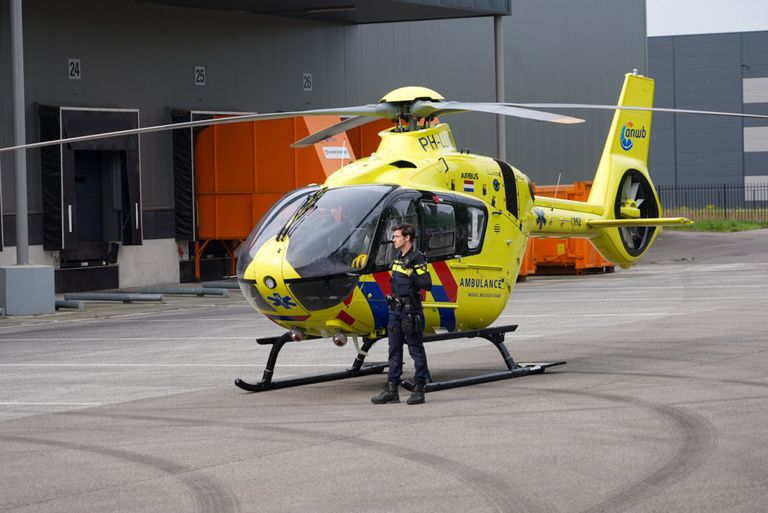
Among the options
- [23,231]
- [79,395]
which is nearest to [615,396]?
[79,395]

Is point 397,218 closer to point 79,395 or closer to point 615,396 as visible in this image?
point 615,396

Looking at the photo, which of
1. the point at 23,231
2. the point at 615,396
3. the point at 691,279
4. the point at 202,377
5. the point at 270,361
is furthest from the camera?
the point at 691,279

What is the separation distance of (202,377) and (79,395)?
1.65 m

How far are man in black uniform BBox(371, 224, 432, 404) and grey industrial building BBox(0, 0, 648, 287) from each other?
15.6m

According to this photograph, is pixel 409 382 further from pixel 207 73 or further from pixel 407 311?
pixel 207 73

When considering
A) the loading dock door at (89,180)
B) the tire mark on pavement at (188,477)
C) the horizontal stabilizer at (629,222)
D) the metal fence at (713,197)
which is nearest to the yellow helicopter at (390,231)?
the horizontal stabilizer at (629,222)

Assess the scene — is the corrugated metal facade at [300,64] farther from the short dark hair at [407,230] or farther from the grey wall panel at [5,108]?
the short dark hair at [407,230]

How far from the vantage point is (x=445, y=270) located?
45.3ft

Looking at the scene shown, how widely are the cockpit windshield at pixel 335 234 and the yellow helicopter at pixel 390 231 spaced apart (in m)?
0.01

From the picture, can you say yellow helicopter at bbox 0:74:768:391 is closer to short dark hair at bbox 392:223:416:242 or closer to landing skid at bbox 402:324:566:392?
landing skid at bbox 402:324:566:392

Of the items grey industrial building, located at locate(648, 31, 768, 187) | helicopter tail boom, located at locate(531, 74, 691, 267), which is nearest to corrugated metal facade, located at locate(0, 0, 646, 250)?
helicopter tail boom, located at locate(531, 74, 691, 267)

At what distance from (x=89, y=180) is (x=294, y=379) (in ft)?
51.4

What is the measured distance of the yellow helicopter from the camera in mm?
12758

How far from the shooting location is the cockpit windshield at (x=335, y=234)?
41.6 feet
